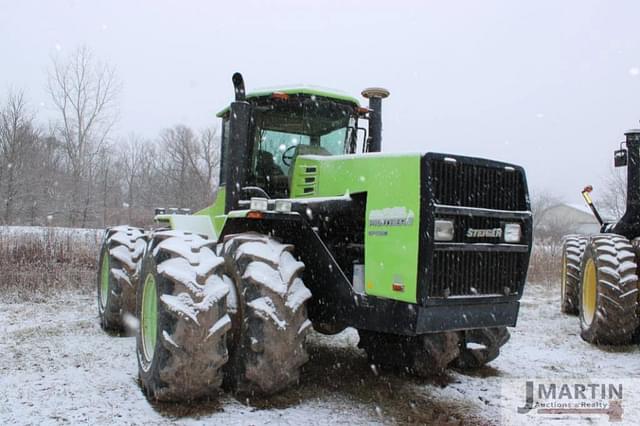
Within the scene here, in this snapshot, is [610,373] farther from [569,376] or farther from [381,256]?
[381,256]

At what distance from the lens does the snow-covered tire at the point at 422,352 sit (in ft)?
17.2

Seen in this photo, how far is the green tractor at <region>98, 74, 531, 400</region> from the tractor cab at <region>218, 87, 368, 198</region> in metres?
0.39

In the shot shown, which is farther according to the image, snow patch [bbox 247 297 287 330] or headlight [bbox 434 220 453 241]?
snow patch [bbox 247 297 287 330]

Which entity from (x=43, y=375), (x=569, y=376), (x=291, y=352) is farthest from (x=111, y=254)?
(x=569, y=376)

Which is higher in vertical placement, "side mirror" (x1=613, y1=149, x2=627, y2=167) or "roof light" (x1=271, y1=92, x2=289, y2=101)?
"roof light" (x1=271, y1=92, x2=289, y2=101)

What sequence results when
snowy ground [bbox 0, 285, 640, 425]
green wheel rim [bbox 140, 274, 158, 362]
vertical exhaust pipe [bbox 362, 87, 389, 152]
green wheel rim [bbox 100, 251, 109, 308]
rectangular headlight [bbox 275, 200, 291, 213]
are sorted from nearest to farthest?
snowy ground [bbox 0, 285, 640, 425], rectangular headlight [bbox 275, 200, 291, 213], green wheel rim [bbox 140, 274, 158, 362], vertical exhaust pipe [bbox 362, 87, 389, 152], green wheel rim [bbox 100, 251, 109, 308]

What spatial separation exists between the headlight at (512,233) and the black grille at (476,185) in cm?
14

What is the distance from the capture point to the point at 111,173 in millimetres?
33781

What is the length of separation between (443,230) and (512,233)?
0.74 m

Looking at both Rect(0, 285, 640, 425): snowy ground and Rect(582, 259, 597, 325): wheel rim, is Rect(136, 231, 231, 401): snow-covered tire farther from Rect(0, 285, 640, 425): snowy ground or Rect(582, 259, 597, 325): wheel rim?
Rect(582, 259, 597, 325): wheel rim

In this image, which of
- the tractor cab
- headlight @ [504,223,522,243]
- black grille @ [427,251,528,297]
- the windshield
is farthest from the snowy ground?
the windshield

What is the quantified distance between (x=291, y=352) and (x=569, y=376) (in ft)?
10.8

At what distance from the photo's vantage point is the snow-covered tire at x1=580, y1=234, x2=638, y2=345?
23.0 feet

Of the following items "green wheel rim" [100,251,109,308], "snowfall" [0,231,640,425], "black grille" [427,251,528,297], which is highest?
"black grille" [427,251,528,297]
